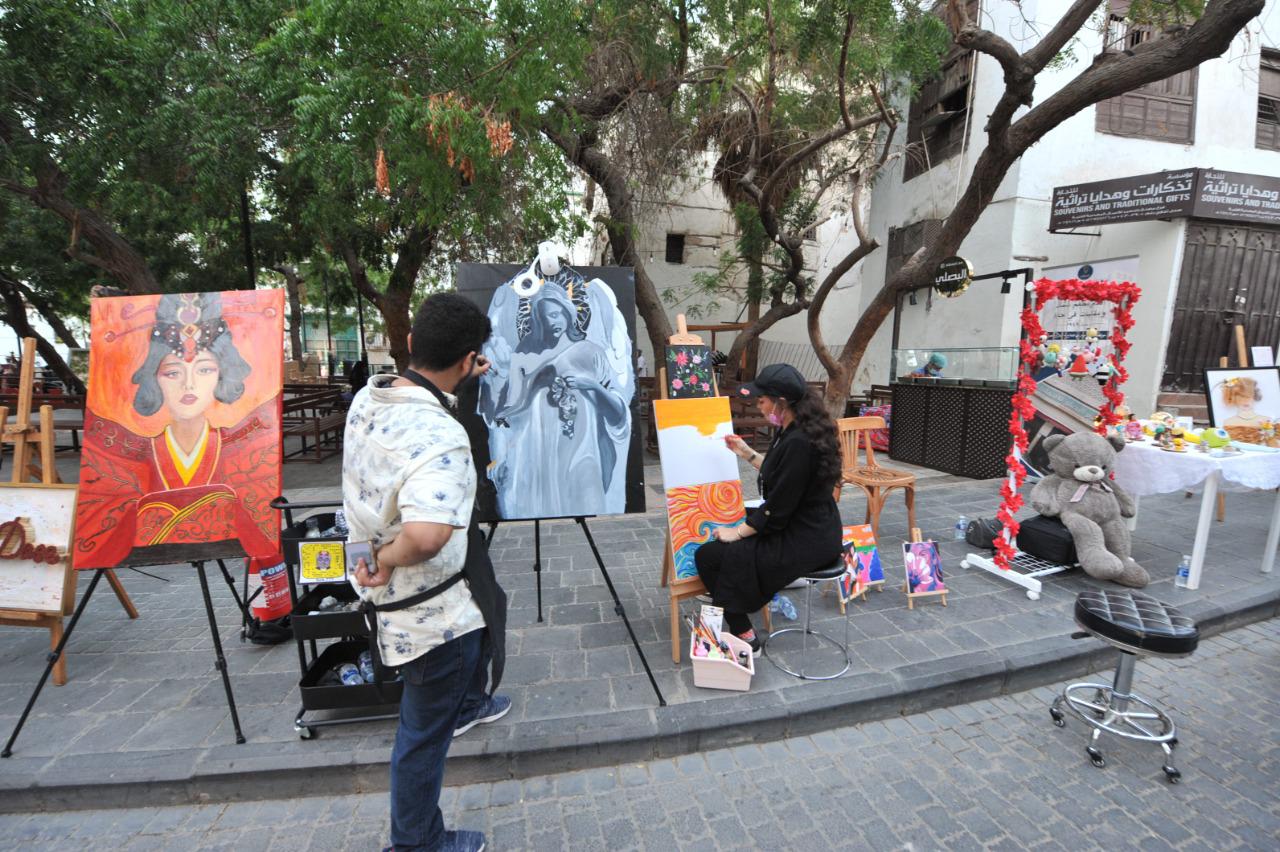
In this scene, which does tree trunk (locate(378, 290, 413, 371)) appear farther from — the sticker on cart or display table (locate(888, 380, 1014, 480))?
display table (locate(888, 380, 1014, 480))

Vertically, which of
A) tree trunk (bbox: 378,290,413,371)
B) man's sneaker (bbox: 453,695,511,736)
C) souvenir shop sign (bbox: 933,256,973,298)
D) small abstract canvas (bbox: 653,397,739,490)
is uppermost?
souvenir shop sign (bbox: 933,256,973,298)

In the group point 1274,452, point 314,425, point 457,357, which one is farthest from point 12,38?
point 1274,452

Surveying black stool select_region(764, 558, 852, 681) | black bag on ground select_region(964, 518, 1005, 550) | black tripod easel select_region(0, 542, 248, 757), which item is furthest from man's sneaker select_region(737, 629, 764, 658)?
black bag on ground select_region(964, 518, 1005, 550)

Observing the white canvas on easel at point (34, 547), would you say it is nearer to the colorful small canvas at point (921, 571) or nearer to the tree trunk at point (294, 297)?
the colorful small canvas at point (921, 571)

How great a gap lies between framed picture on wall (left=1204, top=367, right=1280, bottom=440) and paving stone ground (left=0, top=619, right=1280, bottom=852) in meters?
3.33

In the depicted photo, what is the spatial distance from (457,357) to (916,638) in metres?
3.15

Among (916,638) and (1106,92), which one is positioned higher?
(1106,92)

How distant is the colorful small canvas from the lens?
363 cm

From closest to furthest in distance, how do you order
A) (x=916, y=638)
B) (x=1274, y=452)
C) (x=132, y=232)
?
(x=916, y=638)
(x=1274, y=452)
(x=132, y=232)

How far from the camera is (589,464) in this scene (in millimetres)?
2928

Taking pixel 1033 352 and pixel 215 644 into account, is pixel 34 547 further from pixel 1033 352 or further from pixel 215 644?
pixel 1033 352

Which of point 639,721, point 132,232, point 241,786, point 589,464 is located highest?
point 132,232

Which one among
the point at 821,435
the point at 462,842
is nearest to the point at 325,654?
the point at 462,842

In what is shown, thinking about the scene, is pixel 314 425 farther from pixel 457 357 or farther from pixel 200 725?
pixel 457 357
